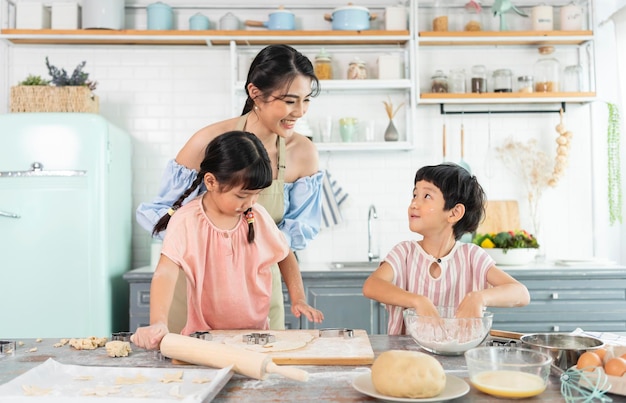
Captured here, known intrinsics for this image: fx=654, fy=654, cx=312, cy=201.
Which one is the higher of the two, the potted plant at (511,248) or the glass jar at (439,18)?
the glass jar at (439,18)

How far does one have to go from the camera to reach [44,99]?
152 inches

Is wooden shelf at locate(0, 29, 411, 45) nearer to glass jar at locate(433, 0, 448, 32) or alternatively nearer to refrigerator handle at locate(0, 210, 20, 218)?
glass jar at locate(433, 0, 448, 32)

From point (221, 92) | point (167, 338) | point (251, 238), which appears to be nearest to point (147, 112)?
point (221, 92)

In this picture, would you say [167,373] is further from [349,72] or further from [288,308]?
[349,72]

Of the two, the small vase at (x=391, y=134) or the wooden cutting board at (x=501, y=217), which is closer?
the small vase at (x=391, y=134)

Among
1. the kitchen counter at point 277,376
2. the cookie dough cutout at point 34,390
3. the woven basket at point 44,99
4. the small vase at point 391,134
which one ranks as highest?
the woven basket at point 44,99

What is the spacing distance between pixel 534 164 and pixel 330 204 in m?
1.39

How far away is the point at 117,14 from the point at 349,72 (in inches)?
60.2

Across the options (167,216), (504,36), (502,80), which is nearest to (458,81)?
(502,80)

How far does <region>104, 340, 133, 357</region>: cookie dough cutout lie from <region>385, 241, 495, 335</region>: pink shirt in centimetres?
92

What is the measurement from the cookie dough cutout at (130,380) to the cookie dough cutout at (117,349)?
25 cm

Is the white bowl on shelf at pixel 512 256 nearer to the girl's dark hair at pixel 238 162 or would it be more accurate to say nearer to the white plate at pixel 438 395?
the girl's dark hair at pixel 238 162

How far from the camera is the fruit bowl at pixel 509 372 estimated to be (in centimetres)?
121

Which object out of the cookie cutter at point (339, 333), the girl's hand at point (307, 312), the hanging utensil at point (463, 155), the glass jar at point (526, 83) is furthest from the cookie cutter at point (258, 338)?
the glass jar at point (526, 83)
